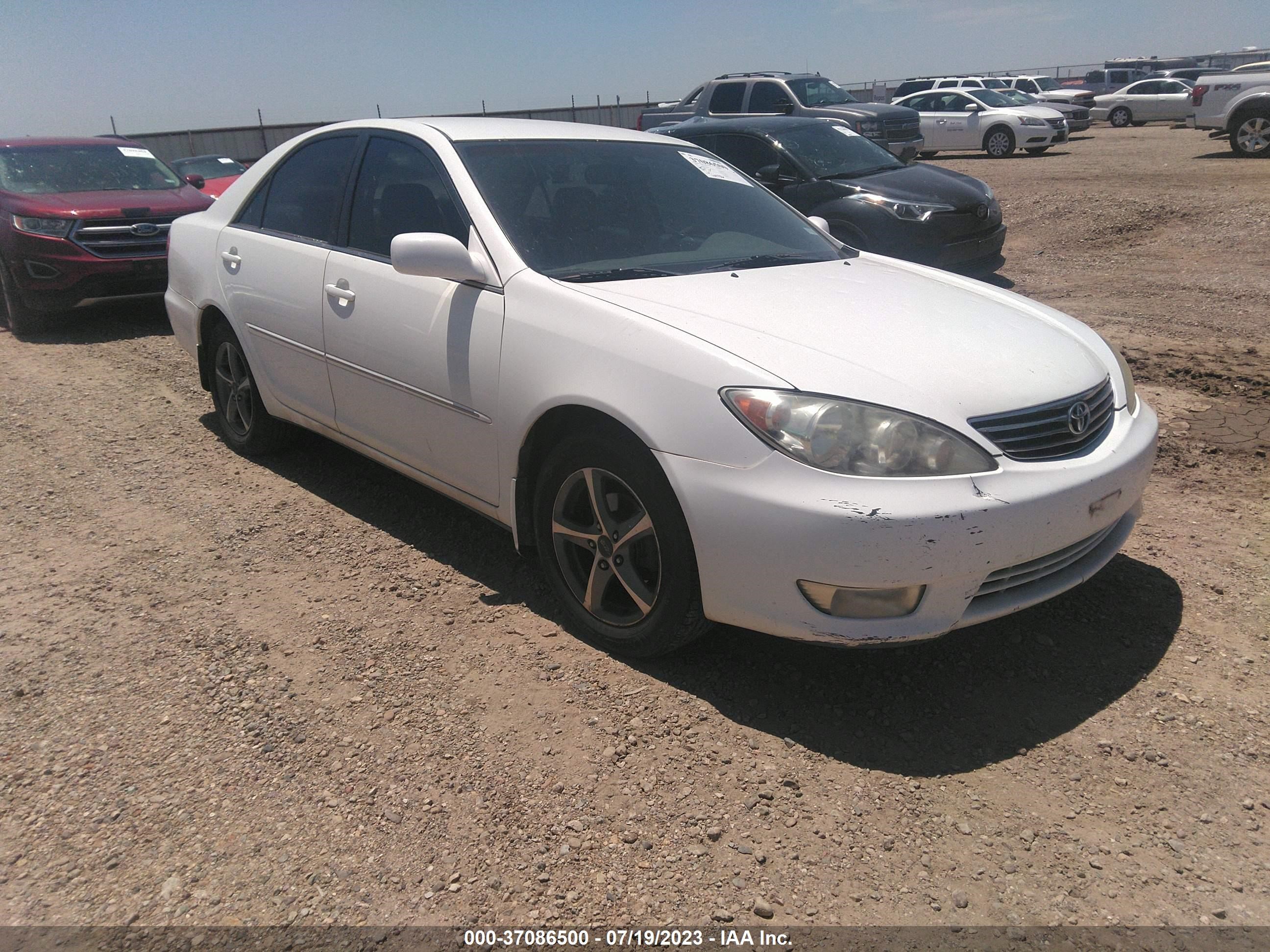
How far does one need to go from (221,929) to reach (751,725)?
58.5 inches

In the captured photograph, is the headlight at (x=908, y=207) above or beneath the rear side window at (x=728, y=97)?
beneath

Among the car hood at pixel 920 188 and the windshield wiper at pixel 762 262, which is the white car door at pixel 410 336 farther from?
the car hood at pixel 920 188

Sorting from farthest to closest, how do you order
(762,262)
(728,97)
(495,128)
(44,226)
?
(728,97) → (44,226) → (495,128) → (762,262)

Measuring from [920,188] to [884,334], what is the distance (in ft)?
21.9

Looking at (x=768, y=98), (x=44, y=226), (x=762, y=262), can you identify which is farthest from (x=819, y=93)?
(x=762, y=262)

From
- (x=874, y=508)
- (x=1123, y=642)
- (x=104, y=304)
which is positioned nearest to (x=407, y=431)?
(x=874, y=508)

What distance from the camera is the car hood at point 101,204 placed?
8.41m

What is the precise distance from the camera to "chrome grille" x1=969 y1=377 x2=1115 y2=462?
2764 millimetres

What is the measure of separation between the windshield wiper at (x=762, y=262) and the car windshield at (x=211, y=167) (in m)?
14.9

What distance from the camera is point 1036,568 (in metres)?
2.86

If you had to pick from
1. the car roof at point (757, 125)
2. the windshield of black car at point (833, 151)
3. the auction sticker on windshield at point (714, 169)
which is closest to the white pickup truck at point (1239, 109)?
the windshield of black car at point (833, 151)

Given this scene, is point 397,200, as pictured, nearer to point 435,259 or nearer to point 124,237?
point 435,259

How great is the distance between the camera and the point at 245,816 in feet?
8.33

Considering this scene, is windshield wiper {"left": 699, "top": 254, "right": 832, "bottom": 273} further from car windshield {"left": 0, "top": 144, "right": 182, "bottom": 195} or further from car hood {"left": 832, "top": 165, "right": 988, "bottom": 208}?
car windshield {"left": 0, "top": 144, "right": 182, "bottom": 195}
